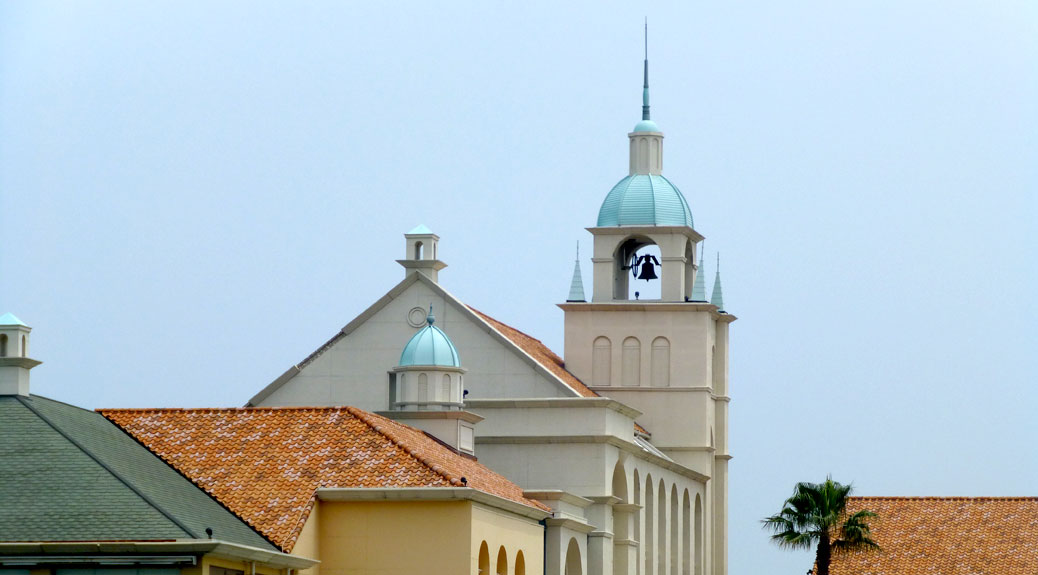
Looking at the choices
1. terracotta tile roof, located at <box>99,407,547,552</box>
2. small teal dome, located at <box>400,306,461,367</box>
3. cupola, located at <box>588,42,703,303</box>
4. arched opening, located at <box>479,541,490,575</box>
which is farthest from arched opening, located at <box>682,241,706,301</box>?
arched opening, located at <box>479,541,490,575</box>

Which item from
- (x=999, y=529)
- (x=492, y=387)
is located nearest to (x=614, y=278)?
(x=492, y=387)

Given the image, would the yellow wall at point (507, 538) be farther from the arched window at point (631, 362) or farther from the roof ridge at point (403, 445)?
the arched window at point (631, 362)

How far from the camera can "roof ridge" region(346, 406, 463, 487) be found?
52500 mm

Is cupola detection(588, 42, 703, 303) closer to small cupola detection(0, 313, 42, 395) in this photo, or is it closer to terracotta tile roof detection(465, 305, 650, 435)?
terracotta tile roof detection(465, 305, 650, 435)

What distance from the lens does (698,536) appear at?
81.9 m

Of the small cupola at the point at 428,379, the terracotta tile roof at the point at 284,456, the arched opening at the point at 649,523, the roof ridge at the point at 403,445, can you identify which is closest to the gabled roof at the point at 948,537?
the arched opening at the point at 649,523

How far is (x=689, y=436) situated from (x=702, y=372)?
2172mm

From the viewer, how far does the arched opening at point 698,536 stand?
81562 millimetres

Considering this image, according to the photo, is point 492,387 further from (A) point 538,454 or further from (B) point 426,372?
(B) point 426,372

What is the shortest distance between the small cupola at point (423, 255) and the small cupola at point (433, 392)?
8984 mm

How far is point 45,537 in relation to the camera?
45.1 meters

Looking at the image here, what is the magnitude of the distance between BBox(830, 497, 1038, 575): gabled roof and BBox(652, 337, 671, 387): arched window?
7.40 m

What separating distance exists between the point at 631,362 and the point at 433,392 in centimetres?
1787

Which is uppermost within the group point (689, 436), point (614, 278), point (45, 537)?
point (614, 278)
